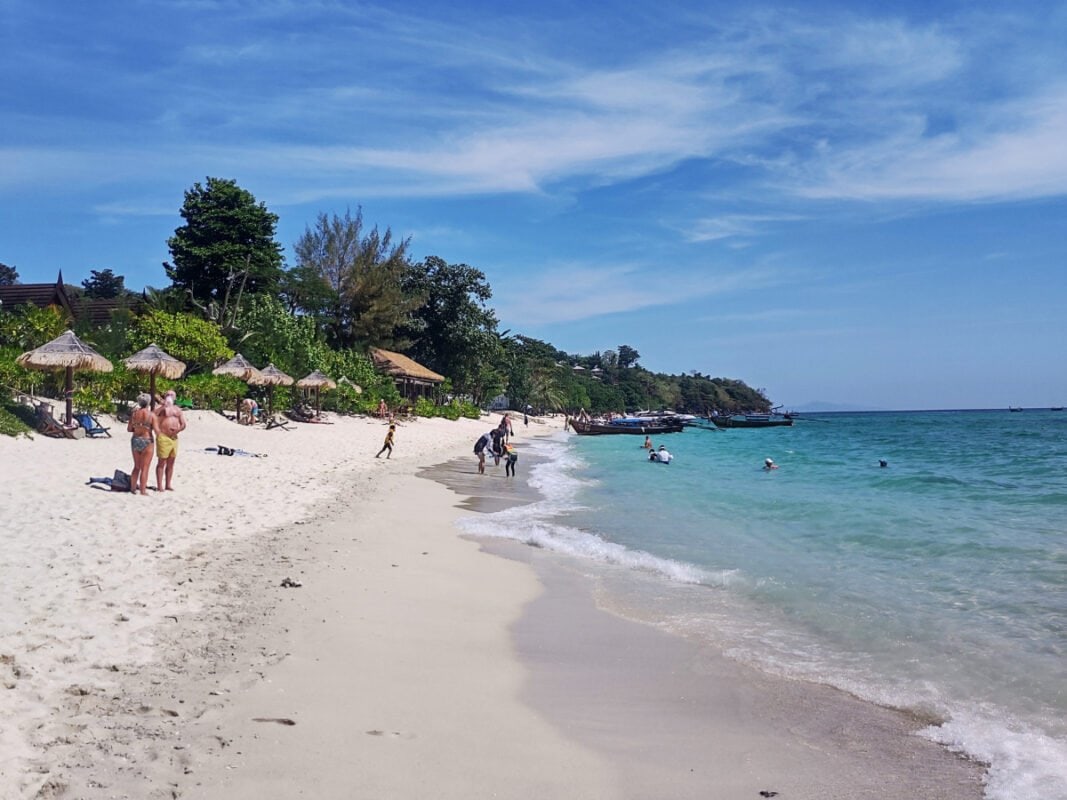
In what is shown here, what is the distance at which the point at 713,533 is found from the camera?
11.2 m

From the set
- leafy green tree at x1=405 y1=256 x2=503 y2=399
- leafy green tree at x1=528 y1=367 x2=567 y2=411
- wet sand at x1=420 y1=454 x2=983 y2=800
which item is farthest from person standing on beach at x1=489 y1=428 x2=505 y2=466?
leafy green tree at x1=528 y1=367 x2=567 y2=411

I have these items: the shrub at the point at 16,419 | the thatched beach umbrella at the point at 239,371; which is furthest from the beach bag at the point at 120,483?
the thatched beach umbrella at the point at 239,371

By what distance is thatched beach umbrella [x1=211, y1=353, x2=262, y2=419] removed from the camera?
75.5 feet

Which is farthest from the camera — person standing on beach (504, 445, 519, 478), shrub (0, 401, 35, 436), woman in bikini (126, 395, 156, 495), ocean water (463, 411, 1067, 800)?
person standing on beach (504, 445, 519, 478)

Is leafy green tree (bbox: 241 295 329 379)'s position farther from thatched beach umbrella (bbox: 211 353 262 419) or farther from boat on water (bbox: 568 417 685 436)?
boat on water (bbox: 568 417 685 436)

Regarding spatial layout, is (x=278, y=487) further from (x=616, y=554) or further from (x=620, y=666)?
(x=620, y=666)

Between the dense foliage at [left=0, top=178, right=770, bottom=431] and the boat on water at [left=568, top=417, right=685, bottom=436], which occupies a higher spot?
the dense foliage at [left=0, top=178, right=770, bottom=431]

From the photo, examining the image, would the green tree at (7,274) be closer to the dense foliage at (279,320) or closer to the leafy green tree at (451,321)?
the dense foliage at (279,320)

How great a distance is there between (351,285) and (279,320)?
1384 centimetres

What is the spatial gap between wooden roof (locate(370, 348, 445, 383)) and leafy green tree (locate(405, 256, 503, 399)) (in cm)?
503

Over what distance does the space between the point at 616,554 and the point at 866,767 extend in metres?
5.43

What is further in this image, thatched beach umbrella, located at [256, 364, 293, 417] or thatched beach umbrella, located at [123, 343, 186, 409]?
thatched beach umbrella, located at [256, 364, 293, 417]

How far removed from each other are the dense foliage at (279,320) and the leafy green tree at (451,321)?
0.26ft

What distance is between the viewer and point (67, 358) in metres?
14.7
